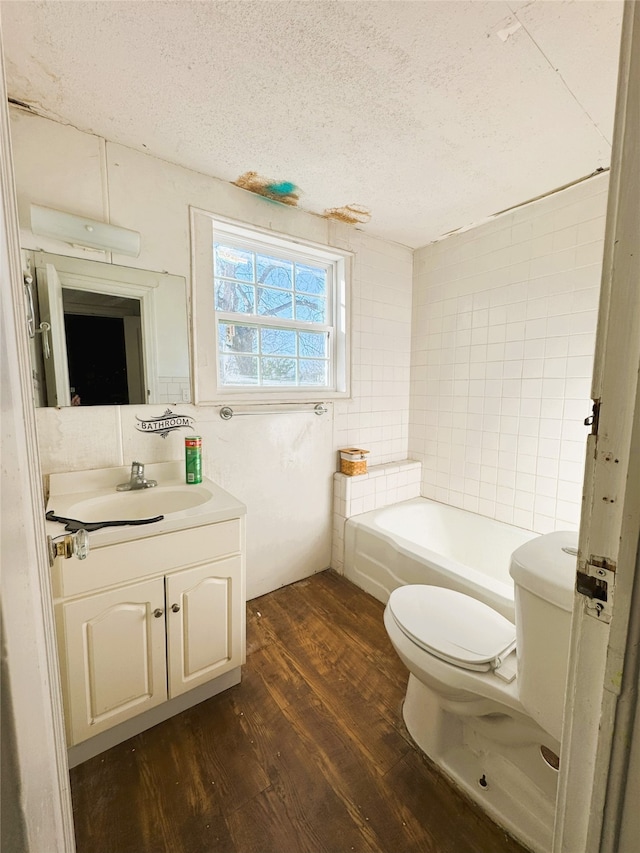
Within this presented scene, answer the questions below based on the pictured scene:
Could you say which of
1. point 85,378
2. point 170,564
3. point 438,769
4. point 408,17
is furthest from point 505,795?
point 408,17

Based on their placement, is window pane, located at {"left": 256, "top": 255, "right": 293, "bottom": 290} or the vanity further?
window pane, located at {"left": 256, "top": 255, "right": 293, "bottom": 290}

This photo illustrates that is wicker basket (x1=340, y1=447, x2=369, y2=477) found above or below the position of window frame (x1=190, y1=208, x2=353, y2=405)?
below

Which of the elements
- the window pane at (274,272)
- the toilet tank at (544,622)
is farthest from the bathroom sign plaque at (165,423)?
the toilet tank at (544,622)

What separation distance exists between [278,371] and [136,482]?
0.98m

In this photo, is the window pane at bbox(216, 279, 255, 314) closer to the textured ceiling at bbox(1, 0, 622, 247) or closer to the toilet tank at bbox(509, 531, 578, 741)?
the textured ceiling at bbox(1, 0, 622, 247)

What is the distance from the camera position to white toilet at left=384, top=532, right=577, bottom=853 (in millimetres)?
804

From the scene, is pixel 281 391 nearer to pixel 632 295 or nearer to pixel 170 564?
pixel 170 564

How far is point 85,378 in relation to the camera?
4.60 feet

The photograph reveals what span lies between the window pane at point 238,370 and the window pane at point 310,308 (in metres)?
0.42

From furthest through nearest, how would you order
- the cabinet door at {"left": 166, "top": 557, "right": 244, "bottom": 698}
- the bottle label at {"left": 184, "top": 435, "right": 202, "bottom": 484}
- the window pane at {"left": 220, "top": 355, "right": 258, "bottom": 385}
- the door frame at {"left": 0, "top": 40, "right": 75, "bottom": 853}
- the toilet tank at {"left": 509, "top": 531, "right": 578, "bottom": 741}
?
the window pane at {"left": 220, "top": 355, "right": 258, "bottom": 385}, the bottle label at {"left": 184, "top": 435, "right": 202, "bottom": 484}, the cabinet door at {"left": 166, "top": 557, "right": 244, "bottom": 698}, the toilet tank at {"left": 509, "top": 531, "right": 578, "bottom": 741}, the door frame at {"left": 0, "top": 40, "right": 75, "bottom": 853}

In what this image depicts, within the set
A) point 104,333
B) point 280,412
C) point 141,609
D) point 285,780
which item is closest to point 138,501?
point 141,609

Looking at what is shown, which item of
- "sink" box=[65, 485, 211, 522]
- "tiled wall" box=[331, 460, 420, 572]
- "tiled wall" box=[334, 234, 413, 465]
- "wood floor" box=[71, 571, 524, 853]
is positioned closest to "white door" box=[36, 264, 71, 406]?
"sink" box=[65, 485, 211, 522]

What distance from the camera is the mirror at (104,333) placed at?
131cm

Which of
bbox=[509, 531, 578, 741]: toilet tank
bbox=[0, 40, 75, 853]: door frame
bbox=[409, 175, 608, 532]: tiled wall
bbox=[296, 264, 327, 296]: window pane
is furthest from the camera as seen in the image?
bbox=[296, 264, 327, 296]: window pane
